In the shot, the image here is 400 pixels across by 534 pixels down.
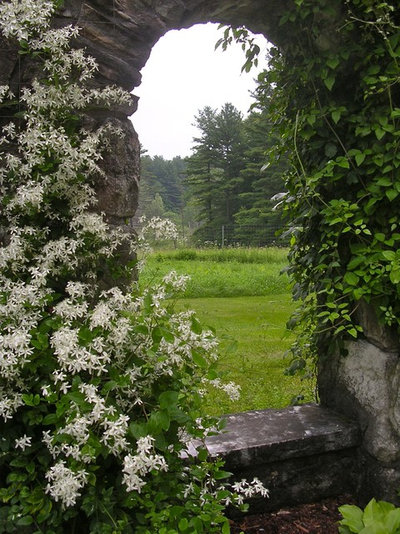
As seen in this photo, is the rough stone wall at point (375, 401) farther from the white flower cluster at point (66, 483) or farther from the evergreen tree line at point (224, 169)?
the evergreen tree line at point (224, 169)

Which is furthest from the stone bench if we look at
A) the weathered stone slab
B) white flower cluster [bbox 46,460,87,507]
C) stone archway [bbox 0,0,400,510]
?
white flower cluster [bbox 46,460,87,507]

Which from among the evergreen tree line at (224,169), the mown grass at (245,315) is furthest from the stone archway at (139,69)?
the evergreen tree line at (224,169)

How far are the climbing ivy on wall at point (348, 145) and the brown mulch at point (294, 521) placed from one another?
0.78 m

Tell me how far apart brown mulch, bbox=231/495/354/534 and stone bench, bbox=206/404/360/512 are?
37 mm

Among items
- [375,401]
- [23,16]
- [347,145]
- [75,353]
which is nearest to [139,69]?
[23,16]

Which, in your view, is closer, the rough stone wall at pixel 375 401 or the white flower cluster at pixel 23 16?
the white flower cluster at pixel 23 16

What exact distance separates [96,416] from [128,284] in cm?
81

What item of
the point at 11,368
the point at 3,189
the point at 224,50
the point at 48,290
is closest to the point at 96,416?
the point at 11,368

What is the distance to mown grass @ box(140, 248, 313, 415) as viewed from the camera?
349 centimetres

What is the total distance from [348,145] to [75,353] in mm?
1645

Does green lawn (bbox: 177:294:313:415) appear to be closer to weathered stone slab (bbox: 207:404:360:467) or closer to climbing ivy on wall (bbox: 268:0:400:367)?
weathered stone slab (bbox: 207:404:360:467)

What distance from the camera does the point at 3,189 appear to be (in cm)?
186

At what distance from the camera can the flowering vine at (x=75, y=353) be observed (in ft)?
4.88

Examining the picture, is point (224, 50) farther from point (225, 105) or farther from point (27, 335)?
point (225, 105)
